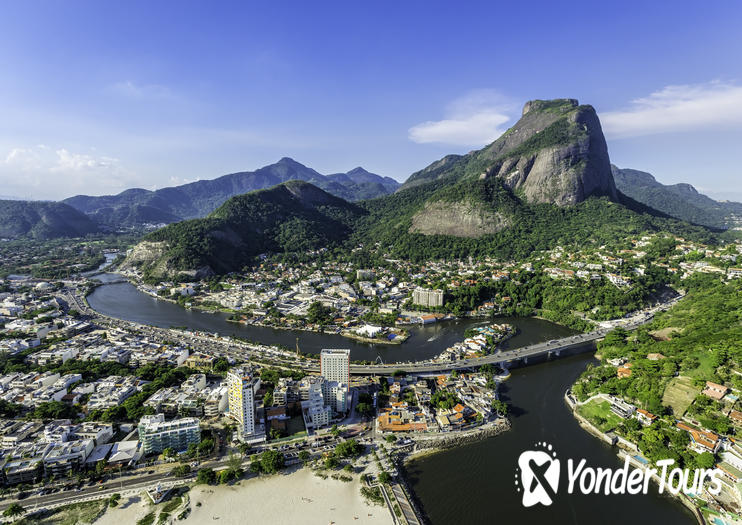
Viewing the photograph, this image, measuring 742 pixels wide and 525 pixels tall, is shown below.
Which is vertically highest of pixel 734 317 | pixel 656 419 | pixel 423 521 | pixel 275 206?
pixel 275 206

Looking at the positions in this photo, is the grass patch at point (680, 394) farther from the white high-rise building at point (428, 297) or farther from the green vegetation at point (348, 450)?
the white high-rise building at point (428, 297)

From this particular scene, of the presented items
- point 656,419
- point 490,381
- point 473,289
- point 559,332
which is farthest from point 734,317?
point 473,289

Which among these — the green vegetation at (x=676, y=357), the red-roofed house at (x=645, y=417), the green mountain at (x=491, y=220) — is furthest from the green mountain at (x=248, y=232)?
the red-roofed house at (x=645, y=417)

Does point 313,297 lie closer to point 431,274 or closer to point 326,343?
point 326,343

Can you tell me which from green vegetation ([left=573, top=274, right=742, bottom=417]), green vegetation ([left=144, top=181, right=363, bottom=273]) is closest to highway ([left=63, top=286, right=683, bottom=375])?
green vegetation ([left=573, top=274, right=742, bottom=417])

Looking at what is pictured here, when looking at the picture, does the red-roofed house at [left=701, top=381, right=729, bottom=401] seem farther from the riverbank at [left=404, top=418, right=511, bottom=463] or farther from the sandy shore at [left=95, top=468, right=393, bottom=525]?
the sandy shore at [left=95, top=468, right=393, bottom=525]

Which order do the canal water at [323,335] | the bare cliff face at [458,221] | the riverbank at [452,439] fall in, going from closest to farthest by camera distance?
the riverbank at [452,439]
the canal water at [323,335]
the bare cliff face at [458,221]
